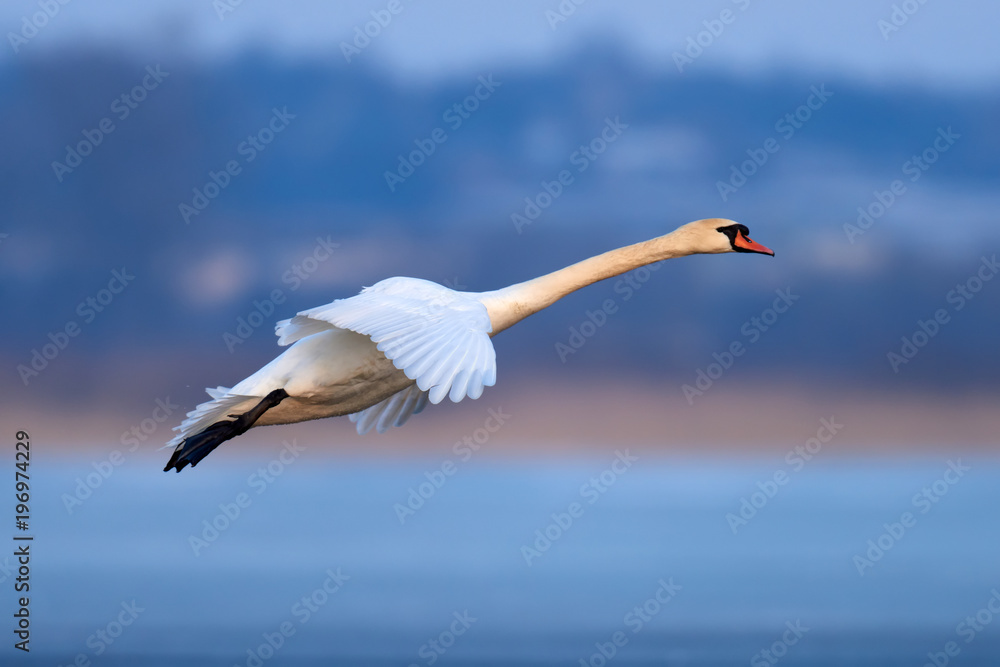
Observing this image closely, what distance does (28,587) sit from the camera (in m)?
14.9

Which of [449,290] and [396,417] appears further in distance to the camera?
[396,417]

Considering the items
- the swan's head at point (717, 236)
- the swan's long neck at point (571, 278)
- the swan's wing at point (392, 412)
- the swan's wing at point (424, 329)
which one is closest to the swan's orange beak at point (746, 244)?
the swan's head at point (717, 236)

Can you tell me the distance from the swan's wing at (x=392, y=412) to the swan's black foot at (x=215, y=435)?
234cm

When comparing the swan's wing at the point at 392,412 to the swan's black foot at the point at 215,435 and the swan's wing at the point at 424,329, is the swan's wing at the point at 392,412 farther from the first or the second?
the swan's black foot at the point at 215,435

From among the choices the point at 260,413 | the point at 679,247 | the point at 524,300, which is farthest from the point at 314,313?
the point at 679,247

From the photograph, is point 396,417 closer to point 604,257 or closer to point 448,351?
point 604,257

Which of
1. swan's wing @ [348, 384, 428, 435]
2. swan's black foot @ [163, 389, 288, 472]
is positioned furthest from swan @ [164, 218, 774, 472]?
swan's wing @ [348, 384, 428, 435]

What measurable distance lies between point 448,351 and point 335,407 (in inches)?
119

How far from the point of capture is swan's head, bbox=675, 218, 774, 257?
44.1 feet

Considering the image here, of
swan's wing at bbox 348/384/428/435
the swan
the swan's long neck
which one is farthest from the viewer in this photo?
swan's wing at bbox 348/384/428/435

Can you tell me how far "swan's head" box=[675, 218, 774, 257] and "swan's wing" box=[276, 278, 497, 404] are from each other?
3047mm

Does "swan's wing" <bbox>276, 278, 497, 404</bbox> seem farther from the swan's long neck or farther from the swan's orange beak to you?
the swan's orange beak

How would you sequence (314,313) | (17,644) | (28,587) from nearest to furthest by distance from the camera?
(314,313), (17,644), (28,587)

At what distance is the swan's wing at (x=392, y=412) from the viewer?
14.0 metres
